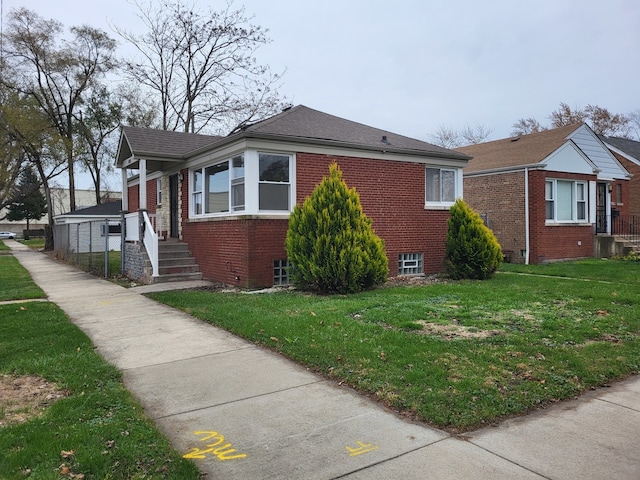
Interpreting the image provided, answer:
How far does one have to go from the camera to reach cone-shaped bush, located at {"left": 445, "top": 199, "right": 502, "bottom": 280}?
12578mm

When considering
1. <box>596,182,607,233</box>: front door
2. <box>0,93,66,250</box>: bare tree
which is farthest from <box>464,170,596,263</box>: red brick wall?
<box>0,93,66,250</box>: bare tree

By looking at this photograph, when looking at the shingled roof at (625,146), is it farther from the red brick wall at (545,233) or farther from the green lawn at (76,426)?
the green lawn at (76,426)

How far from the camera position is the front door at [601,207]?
21.0 m

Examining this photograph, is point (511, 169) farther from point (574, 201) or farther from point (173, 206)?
point (173, 206)

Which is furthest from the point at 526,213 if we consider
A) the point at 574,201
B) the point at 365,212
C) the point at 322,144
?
the point at 322,144

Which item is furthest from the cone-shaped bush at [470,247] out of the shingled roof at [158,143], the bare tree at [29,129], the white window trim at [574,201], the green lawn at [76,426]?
the bare tree at [29,129]

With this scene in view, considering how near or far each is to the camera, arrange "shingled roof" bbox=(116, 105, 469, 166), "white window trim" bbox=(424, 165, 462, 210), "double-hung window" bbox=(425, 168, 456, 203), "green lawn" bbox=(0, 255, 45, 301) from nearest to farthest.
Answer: "green lawn" bbox=(0, 255, 45, 301)
"shingled roof" bbox=(116, 105, 469, 166)
"white window trim" bbox=(424, 165, 462, 210)
"double-hung window" bbox=(425, 168, 456, 203)

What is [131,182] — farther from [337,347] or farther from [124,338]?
[337,347]

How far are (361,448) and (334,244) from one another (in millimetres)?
6835

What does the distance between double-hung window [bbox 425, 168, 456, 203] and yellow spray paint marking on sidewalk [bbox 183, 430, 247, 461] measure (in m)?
11.7

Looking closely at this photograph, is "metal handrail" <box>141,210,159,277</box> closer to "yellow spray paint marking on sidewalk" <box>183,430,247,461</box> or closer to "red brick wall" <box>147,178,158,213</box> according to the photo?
"red brick wall" <box>147,178,158,213</box>

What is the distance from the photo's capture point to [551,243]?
18297mm

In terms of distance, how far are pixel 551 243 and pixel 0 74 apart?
3311 centimetres

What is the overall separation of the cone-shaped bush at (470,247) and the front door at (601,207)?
35.2 ft
